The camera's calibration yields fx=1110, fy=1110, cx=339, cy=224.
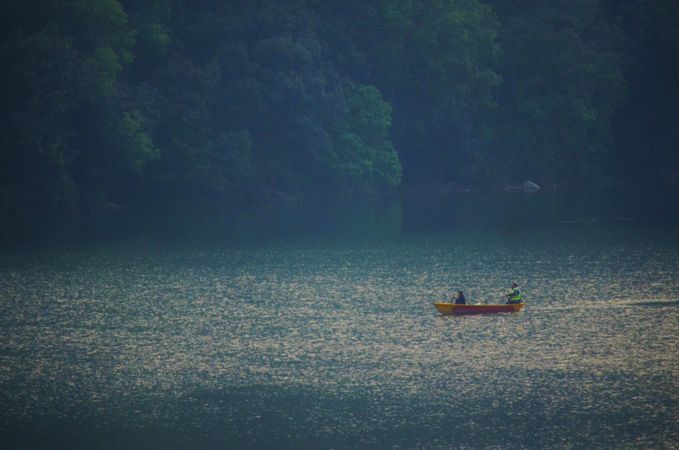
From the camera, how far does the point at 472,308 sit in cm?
5569

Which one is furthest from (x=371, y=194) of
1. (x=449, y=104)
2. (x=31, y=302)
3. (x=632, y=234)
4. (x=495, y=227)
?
(x=31, y=302)

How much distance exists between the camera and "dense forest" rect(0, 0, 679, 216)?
93.4 metres

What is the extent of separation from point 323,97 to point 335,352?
65.1 metres

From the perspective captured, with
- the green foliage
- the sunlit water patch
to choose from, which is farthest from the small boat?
the green foliage

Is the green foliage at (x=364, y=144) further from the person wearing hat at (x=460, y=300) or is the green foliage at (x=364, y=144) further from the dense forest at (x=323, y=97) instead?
the person wearing hat at (x=460, y=300)

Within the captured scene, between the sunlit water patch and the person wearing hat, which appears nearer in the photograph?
the sunlit water patch

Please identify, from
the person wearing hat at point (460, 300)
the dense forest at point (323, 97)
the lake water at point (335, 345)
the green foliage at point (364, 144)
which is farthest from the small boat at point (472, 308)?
the green foliage at point (364, 144)

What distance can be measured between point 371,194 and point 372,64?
15.6 meters

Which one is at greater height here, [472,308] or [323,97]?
[323,97]

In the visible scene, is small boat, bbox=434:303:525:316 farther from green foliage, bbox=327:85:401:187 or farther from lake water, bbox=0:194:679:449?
green foliage, bbox=327:85:401:187

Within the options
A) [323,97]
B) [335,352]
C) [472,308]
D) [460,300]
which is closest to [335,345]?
[335,352]

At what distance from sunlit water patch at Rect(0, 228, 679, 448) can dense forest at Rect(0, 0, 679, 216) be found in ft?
72.7

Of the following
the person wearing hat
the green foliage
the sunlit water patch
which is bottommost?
the sunlit water patch

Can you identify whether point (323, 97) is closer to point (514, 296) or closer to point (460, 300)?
point (460, 300)
